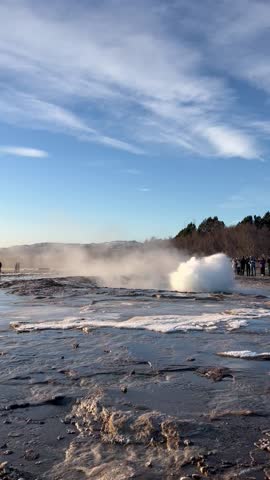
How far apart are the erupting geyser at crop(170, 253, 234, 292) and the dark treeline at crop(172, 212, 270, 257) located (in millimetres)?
41668

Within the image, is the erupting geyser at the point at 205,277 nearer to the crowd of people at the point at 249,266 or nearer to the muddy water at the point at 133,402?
the crowd of people at the point at 249,266

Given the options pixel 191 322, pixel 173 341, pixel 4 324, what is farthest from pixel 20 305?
pixel 173 341

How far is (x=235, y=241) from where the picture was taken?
78750mm

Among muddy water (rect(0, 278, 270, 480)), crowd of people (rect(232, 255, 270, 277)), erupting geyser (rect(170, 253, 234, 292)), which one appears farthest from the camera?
crowd of people (rect(232, 255, 270, 277))

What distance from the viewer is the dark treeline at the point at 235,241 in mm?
75250

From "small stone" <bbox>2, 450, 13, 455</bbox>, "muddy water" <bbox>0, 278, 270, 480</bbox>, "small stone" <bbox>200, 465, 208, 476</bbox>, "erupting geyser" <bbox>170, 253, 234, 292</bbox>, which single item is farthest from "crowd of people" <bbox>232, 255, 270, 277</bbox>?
"small stone" <bbox>2, 450, 13, 455</bbox>

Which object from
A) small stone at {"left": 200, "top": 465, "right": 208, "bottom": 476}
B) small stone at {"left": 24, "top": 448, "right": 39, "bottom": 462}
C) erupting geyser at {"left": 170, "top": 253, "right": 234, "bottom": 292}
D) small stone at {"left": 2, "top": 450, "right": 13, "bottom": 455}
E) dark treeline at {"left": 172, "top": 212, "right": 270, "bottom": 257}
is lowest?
small stone at {"left": 200, "top": 465, "right": 208, "bottom": 476}

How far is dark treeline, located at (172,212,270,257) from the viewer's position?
75.2 metres

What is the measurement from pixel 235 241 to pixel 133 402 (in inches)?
2925

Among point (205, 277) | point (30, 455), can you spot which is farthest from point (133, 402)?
point (205, 277)

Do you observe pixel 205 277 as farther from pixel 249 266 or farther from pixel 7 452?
pixel 7 452

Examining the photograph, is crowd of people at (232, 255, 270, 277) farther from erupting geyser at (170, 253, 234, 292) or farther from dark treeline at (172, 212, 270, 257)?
dark treeline at (172, 212, 270, 257)

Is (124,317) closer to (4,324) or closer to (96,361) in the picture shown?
(4,324)

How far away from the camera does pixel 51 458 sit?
4.64m
